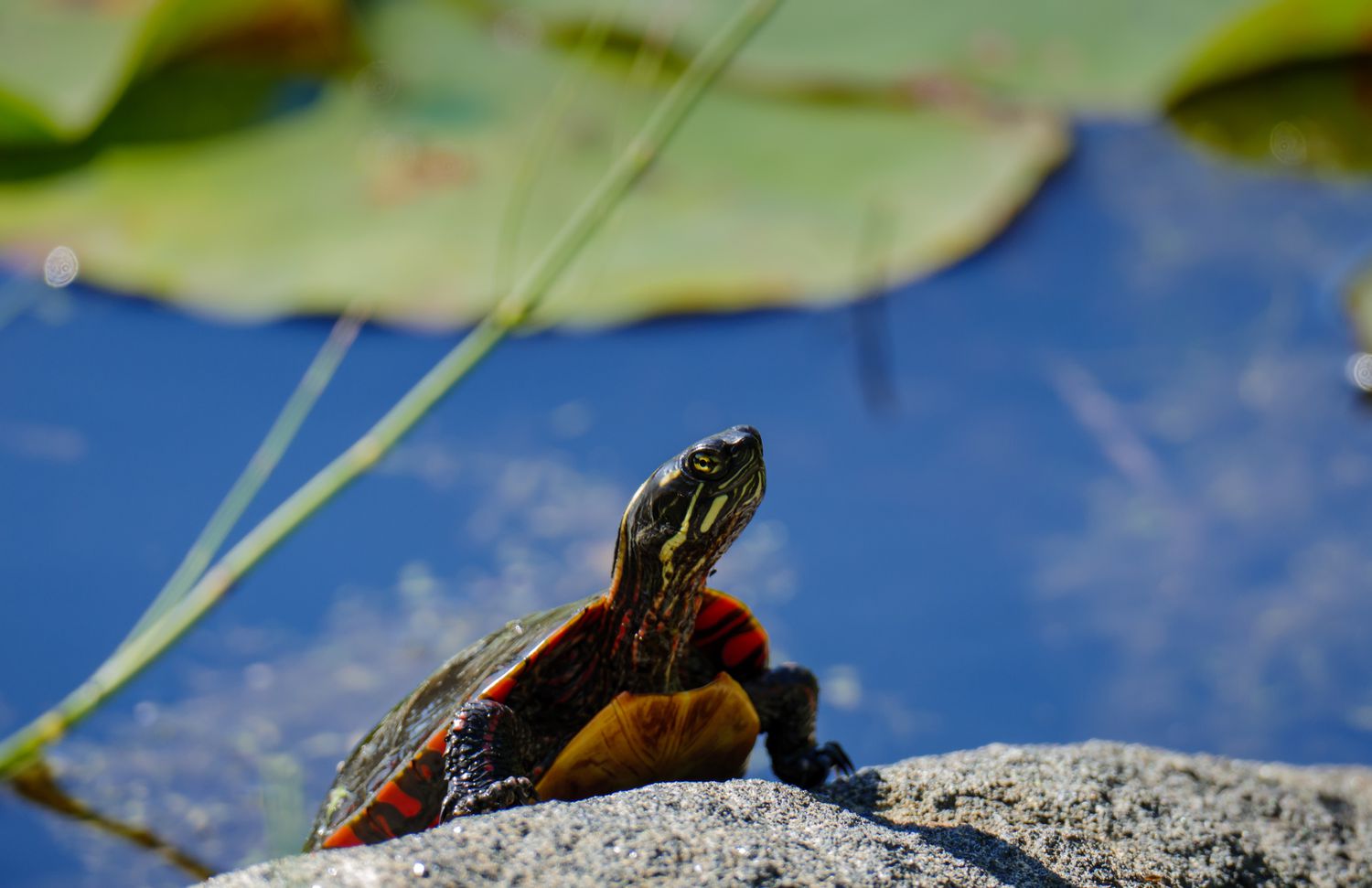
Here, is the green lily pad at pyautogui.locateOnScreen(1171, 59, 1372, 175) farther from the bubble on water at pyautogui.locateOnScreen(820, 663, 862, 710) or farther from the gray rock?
the gray rock

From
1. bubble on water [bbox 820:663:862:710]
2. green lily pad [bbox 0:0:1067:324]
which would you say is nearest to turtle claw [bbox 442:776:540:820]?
bubble on water [bbox 820:663:862:710]

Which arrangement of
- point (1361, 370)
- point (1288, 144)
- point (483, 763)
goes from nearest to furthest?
1. point (483, 763)
2. point (1361, 370)
3. point (1288, 144)

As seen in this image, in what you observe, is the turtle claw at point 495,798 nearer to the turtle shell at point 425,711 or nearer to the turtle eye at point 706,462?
the turtle shell at point 425,711

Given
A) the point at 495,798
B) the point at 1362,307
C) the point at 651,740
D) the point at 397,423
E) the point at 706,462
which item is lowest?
the point at 495,798

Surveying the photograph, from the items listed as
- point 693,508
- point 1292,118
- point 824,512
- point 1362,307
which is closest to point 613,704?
point 693,508

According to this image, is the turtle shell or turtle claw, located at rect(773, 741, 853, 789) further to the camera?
turtle claw, located at rect(773, 741, 853, 789)

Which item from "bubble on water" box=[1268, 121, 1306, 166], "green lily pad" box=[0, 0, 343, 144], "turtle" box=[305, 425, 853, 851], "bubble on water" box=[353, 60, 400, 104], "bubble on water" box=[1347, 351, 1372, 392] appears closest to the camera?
"turtle" box=[305, 425, 853, 851]

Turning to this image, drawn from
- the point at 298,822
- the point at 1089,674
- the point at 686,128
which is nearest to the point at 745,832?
the point at 298,822

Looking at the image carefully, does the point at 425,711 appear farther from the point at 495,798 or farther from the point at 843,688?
the point at 843,688
